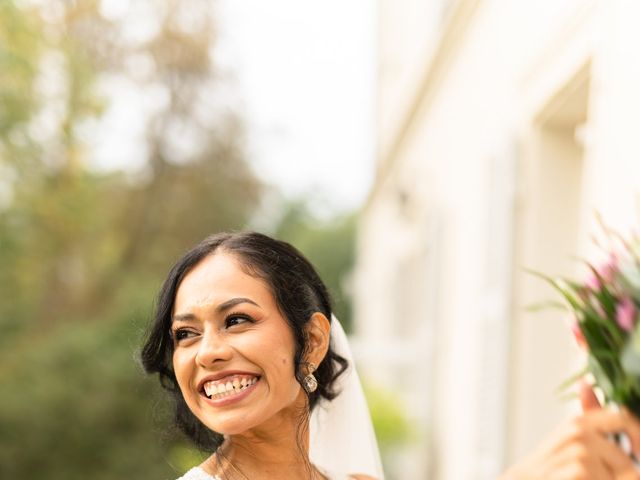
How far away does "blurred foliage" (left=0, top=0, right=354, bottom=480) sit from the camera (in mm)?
13484

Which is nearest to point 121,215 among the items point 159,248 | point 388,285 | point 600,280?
point 159,248

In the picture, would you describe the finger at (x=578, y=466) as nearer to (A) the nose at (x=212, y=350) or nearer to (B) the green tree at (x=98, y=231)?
(A) the nose at (x=212, y=350)

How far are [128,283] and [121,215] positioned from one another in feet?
4.76

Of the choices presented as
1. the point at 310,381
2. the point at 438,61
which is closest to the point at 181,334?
the point at 310,381

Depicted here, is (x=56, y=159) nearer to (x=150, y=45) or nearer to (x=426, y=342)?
Answer: (x=150, y=45)

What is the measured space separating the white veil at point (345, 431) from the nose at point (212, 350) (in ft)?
1.91

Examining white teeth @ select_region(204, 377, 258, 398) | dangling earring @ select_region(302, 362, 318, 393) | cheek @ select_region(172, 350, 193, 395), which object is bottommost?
dangling earring @ select_region(302, 362, 318, 393)

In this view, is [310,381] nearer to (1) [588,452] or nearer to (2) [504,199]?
(1) [588,452]

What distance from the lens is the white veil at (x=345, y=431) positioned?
265 cm

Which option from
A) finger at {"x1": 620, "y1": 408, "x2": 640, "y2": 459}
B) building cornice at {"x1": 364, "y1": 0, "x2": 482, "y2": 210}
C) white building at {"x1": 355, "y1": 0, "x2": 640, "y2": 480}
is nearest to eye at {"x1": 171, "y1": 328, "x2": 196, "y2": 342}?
white building at {"x1": 355, "y1": 0, "x2": 640, "y2": 480}

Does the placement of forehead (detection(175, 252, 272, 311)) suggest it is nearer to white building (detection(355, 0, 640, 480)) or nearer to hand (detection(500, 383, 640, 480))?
white building (detection(355, 0, 640, 480))

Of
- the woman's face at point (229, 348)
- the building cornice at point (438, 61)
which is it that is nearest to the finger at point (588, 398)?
the woman's face at point (229, 348)

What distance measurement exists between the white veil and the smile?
573 millimetres

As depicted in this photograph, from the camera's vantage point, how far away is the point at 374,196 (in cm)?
1630
